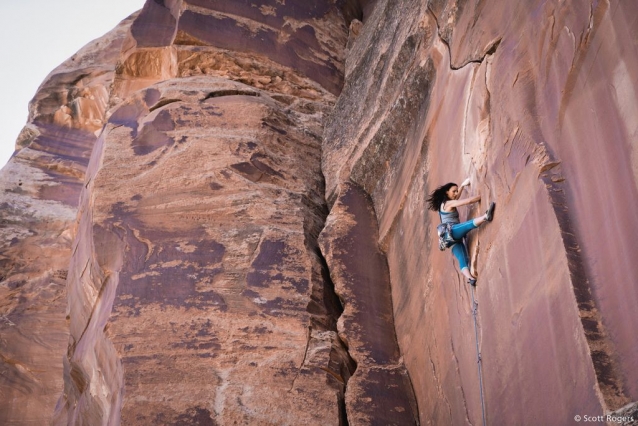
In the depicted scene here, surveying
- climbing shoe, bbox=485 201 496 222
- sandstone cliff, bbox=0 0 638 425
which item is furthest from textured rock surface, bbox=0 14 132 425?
climbing shoe, bbox=485 201 496 222

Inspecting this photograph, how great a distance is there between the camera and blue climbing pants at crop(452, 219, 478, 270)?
311 inches

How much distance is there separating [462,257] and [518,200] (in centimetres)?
108

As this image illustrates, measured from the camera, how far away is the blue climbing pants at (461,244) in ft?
25.9

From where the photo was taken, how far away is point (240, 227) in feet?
34.8

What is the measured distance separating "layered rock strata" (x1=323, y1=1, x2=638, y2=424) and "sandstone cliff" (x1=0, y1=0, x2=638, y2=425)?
0.02 m

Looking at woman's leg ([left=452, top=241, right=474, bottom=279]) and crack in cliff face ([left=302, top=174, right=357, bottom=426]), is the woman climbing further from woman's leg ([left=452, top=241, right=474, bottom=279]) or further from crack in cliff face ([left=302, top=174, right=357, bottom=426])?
crack in cliff face ([left=302, top=174, right=357, bottom=426])

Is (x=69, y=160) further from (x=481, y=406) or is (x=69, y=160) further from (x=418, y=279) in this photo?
(x=481, y=406)

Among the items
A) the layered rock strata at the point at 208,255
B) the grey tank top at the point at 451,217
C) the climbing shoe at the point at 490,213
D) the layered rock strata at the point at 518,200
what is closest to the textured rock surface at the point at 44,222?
the layered rock strata at the point at 208,255

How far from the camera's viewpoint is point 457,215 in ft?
27.1

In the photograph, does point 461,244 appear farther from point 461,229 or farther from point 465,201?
point 465,201

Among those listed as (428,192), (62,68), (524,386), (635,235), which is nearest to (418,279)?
(428,192)

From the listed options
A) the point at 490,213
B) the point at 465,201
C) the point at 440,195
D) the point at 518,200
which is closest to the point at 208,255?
the point at 440,195

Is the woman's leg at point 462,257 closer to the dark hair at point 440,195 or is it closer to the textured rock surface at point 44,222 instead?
the dark hair at point 440,195

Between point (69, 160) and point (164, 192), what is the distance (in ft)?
23.2
